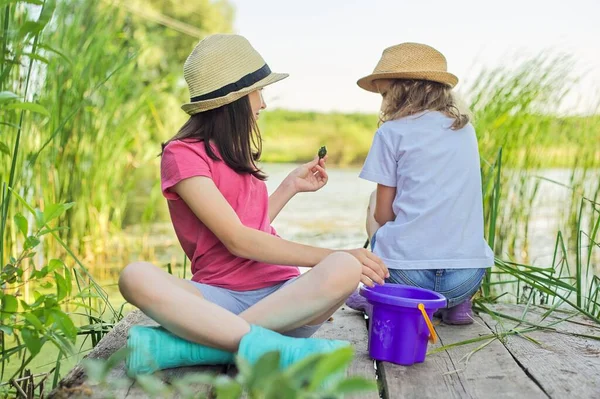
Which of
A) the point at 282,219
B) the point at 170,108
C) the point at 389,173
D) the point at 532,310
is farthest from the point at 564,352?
the point at 170,108

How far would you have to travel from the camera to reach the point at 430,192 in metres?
2.08

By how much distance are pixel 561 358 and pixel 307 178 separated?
830mm

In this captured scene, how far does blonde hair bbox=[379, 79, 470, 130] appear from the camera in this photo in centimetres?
218

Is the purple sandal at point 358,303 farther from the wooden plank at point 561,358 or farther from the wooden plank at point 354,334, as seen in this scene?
the wooden plank at point 561,358

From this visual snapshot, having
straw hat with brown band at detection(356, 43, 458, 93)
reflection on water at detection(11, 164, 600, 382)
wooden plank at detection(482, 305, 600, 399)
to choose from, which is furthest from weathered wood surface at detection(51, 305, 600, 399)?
reflection on water at detection(11, 164, 600, 382)

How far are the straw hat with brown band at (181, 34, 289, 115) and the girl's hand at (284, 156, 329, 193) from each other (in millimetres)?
294

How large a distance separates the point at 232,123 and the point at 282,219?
14.7ft

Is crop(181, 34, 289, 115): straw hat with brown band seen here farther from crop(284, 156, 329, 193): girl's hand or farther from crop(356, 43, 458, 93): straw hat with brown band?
crop(356, 43, 458, 93): straw hat with brown band

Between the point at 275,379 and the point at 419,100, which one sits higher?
the point at 419,100

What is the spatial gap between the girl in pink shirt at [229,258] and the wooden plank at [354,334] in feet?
0.46

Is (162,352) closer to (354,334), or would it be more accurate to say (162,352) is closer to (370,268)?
(370,268)

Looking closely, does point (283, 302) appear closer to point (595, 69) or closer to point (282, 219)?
point (595, 69)

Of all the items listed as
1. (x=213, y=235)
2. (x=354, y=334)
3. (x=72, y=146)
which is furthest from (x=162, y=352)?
(x=72, y=146)

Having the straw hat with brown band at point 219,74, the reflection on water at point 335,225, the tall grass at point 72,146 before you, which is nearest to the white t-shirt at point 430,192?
the straw hat with brown band at point 219,74
